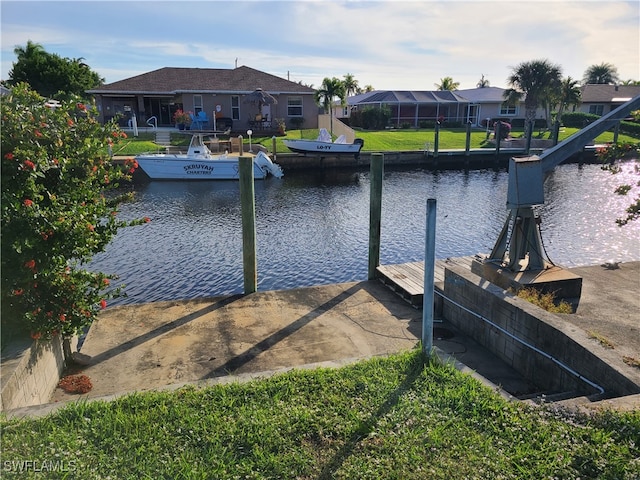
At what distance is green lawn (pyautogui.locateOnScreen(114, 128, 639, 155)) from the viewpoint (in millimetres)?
29844

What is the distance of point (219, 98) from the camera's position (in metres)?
36.0

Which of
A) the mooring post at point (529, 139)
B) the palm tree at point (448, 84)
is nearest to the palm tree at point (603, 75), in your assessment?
the palm tree at point (448, 84)

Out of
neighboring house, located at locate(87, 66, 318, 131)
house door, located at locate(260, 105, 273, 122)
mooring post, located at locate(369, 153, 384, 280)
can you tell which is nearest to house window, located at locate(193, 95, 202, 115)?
neighboring house, located at locate(87, 66, 318, 131)

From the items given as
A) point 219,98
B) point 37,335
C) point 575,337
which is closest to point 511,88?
point 219,98

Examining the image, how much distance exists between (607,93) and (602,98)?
6.55ft

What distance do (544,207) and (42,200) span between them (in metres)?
19.5

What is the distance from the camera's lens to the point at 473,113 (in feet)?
175

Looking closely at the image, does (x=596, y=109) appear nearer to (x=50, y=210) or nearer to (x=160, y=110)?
(x=160, y=110)

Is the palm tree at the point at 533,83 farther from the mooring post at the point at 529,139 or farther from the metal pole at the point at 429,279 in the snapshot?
the metal pole at the point at 429,279

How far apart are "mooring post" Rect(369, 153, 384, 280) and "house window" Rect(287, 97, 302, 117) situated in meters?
29.3

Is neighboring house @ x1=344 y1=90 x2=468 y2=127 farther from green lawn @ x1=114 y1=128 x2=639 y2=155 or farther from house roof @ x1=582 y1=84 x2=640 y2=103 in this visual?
house roof @ x1=582 y1=84 x2=640 y2=103

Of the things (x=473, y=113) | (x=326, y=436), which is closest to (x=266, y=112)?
(x=473, y=113)

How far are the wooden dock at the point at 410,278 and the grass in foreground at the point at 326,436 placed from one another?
4.00 meters

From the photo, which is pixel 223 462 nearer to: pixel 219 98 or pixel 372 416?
→ pixel 372 416
